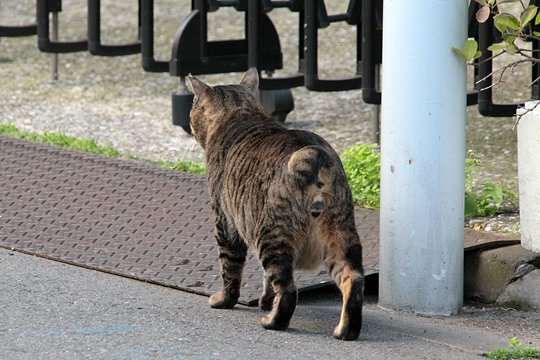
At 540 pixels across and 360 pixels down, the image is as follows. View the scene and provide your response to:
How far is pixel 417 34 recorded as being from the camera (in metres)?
4.80

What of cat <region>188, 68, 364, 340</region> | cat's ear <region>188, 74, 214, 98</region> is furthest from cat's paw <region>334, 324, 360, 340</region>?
cat's ear <region>188, 74, 214, 98</region>

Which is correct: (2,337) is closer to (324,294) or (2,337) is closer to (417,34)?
(324,294)

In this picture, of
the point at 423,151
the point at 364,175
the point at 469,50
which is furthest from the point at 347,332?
the point at 364,175

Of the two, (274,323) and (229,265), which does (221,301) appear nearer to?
(229,265)

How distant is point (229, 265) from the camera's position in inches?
197

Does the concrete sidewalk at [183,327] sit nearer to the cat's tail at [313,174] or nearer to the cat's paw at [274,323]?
the cat's paw at [274,323]

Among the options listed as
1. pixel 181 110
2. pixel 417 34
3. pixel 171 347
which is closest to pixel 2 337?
pixel 171 347

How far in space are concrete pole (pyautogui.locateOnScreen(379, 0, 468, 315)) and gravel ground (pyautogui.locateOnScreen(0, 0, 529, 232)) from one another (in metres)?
1.14

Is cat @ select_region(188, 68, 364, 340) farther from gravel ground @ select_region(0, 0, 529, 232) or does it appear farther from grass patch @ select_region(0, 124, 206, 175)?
grass patch @ select_region(0, 124, 206, 175)

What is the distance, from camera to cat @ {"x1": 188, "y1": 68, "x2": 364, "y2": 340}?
4.51 meters

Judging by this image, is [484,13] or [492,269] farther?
[492,269]

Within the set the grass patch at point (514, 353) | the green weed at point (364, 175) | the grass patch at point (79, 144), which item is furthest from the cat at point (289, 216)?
the grass patch at point (79, 144)

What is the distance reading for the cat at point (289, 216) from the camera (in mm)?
4512

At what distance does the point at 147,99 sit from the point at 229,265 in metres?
4.16
